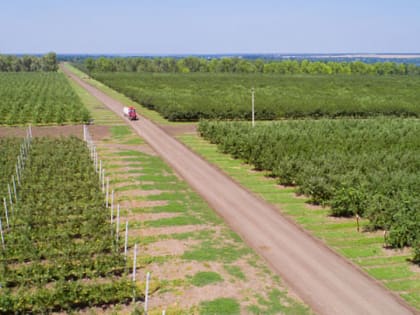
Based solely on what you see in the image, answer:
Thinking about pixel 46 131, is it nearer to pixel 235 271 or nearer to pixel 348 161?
pixel 348 161

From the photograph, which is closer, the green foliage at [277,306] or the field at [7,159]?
the green foliage at [277,306]

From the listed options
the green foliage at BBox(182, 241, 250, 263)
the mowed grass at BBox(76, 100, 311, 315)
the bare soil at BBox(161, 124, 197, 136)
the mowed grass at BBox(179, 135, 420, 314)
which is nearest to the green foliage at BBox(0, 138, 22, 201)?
the mowed grass at BBox(76, 100, 311, 315)

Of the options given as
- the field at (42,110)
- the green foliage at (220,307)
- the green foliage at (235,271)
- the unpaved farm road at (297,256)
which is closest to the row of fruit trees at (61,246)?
the green foliage at (220,307)

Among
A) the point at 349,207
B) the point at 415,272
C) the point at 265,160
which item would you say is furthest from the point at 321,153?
the point at 415,272

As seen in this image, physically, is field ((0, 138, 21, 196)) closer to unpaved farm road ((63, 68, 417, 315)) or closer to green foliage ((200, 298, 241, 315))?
unpaved farm road ((63, 68, 417, 315))

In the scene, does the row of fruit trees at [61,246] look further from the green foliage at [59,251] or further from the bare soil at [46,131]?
the bare soil at [46,131]
